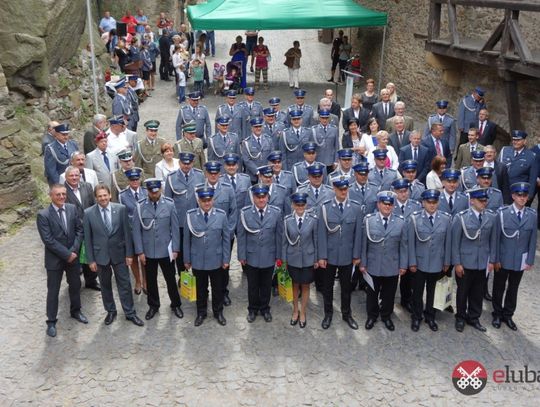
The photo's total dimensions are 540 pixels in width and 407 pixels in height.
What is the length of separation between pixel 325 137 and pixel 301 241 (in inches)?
130

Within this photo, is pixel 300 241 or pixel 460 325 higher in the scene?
pixel 300 241

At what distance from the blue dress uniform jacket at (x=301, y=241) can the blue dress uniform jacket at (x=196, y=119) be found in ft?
14.0

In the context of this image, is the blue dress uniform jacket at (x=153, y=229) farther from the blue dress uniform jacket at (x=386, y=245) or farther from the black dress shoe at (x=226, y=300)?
the blue dress uniform jacket at (x=386, y=245)

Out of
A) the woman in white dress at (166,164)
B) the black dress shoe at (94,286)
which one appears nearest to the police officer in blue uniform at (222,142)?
the woman in white dress at (166,164)

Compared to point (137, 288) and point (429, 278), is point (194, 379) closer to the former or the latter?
point (137, 288)

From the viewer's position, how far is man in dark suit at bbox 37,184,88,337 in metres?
6.02

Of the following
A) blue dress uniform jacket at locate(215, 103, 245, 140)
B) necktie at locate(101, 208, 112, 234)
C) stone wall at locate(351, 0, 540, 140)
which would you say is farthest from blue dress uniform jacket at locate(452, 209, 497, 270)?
blue dress uniform jacket at locate(215, 103, 245, 140)

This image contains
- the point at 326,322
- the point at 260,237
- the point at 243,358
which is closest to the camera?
the point at 243,358

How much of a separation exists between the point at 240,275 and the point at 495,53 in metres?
6.02

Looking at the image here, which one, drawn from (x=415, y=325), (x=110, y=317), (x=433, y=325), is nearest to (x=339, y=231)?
(x=415, y=325)

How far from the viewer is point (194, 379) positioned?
5555 mm

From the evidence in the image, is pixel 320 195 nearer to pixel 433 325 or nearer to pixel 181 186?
pixel 181 186

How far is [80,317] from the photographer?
21.2ft

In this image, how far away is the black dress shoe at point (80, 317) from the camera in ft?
21.1
